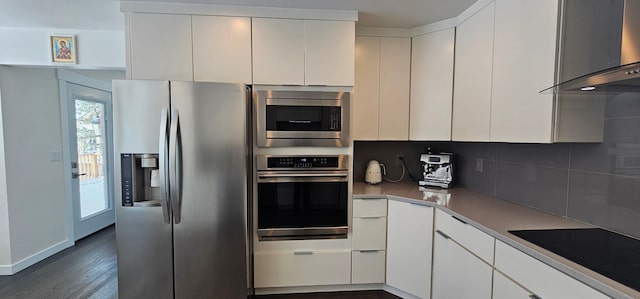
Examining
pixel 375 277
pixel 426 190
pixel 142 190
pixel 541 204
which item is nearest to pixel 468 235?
pixel 541 204

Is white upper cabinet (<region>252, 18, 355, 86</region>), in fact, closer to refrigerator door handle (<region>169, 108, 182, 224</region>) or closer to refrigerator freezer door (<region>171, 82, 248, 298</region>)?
refrigerator freezer door (<region>171, 82, 248, 298</region>)

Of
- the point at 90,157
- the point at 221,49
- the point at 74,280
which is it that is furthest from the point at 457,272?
the point at 90,157

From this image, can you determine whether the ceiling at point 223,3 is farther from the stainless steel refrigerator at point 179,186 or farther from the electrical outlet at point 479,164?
the electrical outlet at point 479,164

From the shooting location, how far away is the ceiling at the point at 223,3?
6.84 feet

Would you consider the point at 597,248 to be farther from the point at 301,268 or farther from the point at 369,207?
the point at 301,268

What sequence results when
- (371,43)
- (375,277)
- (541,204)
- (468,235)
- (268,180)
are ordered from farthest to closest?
1. (371,43)
2. (375,277)
3. (268,180)
4. (541,204)
5. (468,235)

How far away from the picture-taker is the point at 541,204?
1.91m

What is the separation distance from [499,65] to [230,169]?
1.86 metres

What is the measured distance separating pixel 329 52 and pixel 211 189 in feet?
4.37

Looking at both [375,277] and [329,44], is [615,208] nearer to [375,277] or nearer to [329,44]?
[375,277]

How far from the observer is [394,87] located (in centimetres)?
262

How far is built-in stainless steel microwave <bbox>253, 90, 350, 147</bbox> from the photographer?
7.27 feet

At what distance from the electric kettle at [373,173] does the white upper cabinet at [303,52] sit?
2.78 feet

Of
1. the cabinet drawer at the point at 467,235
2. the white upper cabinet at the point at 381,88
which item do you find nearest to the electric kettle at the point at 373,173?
Result: the white upper cabinet at the point at 381,88
